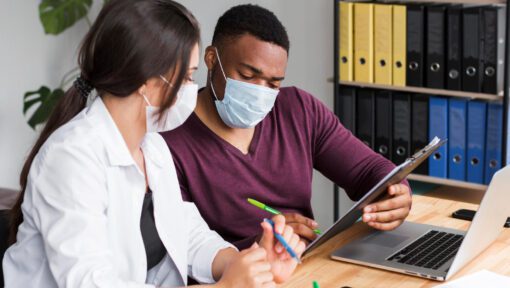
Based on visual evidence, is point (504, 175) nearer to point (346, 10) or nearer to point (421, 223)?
point (421, 223)

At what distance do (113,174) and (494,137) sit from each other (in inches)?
79.4

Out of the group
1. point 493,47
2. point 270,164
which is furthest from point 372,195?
point 493,47

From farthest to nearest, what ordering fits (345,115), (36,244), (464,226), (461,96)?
(345,115) < (461,96) < (464,226) < (36,244)

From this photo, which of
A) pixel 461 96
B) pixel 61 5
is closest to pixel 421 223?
pixel 461 96

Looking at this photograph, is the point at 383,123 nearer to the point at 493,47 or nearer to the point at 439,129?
the point at 439,129

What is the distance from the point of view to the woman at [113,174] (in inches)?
57.2

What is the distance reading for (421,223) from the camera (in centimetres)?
213

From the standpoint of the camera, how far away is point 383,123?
3.47 metres

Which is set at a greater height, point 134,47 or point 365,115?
point 134,47

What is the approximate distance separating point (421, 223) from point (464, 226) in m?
0.11

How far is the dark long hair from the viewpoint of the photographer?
1514 millimetres

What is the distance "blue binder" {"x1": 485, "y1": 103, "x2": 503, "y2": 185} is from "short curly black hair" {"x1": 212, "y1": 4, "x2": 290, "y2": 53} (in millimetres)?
1361

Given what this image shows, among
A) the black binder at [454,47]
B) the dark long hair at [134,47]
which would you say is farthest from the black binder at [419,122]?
the dark long hair at [134,47]

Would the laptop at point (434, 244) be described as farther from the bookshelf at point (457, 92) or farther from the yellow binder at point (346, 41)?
the yellow binder at point (346, 41)
